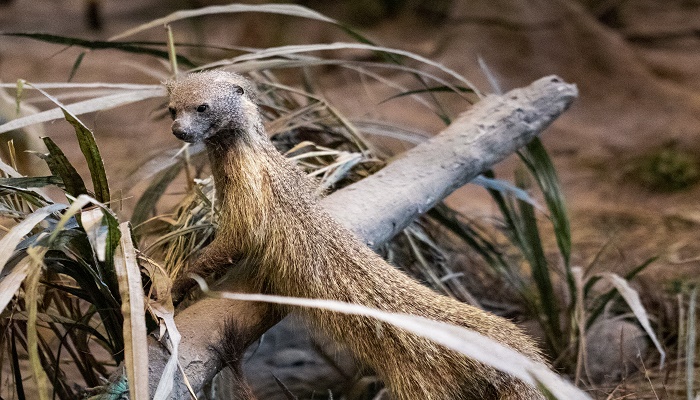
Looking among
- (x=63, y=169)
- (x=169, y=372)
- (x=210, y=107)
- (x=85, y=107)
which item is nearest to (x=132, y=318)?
(x=169, y=372)

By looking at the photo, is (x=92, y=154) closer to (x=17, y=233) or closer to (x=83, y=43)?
(x=17, y=233)

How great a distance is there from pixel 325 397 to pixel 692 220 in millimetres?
2543

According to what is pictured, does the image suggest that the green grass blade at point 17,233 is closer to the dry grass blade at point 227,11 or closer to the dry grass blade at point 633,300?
the dry grass blade at point 227,11

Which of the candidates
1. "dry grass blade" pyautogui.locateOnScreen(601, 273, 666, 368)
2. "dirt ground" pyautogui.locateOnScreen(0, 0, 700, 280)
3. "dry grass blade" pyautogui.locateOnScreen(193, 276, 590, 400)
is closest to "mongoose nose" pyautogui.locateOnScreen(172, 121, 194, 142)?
"dry grass blade" pyautogui.locateOnScreen(193, 276, 590, 400)

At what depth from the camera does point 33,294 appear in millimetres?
1297

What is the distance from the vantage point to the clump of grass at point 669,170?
419cm

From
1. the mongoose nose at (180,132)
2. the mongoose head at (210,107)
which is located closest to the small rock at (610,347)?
the mongoose head at (210,107)

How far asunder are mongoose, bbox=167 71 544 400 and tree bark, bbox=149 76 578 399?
0.43ft

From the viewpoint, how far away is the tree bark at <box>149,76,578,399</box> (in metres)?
1.57

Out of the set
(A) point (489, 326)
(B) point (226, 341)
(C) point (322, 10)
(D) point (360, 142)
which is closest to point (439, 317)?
(A) point (489, 326)

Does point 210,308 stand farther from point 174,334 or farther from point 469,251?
point 469,251

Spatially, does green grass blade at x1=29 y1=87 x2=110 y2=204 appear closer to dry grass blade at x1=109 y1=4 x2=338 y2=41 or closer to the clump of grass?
dry grass blade at x1=109 y1=4 x2=338 y2=41

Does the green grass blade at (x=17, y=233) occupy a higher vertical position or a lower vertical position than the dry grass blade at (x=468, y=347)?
higher

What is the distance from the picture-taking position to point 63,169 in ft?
5.08
